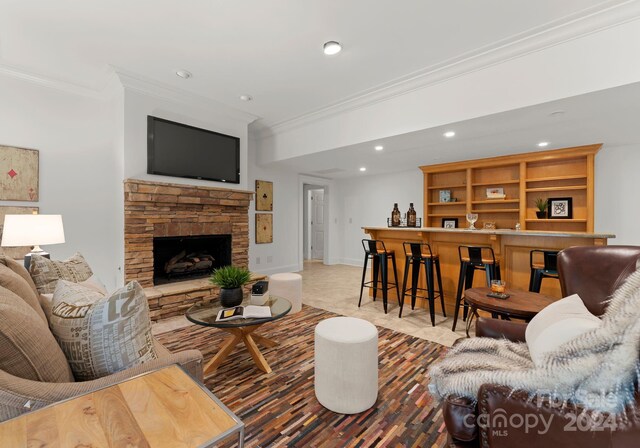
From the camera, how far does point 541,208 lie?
4738mm

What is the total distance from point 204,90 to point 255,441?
12.2ft

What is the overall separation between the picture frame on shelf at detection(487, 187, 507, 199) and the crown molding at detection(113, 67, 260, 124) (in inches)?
170

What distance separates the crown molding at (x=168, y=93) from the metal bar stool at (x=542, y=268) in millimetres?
4048

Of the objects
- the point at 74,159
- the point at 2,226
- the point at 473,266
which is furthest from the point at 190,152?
the point at 473,266

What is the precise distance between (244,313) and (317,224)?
6.34 m

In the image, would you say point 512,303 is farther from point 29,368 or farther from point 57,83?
point 57,83

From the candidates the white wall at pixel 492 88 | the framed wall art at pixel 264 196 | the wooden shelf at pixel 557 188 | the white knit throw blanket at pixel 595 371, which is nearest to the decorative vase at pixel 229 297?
the white knit throw blanket at pixel 595 371

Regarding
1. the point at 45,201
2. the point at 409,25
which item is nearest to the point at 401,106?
the point at 409,25

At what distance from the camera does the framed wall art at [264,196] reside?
222 inches

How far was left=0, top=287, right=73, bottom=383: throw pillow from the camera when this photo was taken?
33.4 inches

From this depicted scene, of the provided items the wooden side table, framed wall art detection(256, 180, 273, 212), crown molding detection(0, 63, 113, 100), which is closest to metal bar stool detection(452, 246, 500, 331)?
the wooden side table

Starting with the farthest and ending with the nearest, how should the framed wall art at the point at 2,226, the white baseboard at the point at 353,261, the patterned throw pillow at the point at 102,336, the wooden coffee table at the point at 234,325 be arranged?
the white baseboard at the point at 353,261 < the framed wall art at the point at 2,226 < the wooden coffee table at the point at 234,325 < the patterned throw pillow at the point at 102,336

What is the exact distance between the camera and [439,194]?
600cm

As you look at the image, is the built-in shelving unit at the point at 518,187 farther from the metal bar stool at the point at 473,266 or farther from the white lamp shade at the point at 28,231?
the white lamp shade at the point at 28,231
